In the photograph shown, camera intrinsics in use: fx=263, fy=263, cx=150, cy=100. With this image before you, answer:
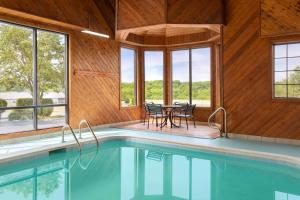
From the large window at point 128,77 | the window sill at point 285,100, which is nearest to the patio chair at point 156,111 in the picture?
the large window at point 128,77

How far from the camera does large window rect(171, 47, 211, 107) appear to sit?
30.9 ft

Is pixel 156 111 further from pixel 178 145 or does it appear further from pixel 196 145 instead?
pixel 196 145

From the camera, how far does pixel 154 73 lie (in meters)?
10.3

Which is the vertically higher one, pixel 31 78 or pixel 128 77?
pixel 128 77

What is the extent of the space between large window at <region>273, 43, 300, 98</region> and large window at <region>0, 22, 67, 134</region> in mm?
5482

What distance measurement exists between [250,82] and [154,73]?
177 inches

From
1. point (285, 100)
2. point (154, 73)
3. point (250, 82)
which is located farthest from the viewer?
point (154, 73)

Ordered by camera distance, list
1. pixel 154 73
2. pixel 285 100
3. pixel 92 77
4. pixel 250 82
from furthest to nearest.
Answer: pixel 154 73 < pixel 92 77 < pixel 250 82 < pixel 285 100

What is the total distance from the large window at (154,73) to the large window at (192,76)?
472mm

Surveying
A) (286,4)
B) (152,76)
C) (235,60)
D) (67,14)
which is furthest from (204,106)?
(67,14)

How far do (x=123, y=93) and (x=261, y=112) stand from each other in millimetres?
4861

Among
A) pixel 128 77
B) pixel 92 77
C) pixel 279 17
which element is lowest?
pixel 92 77

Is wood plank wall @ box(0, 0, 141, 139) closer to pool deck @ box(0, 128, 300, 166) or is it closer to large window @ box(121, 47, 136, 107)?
large window @ box(121, 47, 136, 107)

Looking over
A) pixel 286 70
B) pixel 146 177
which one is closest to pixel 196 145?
pixel 146 177
